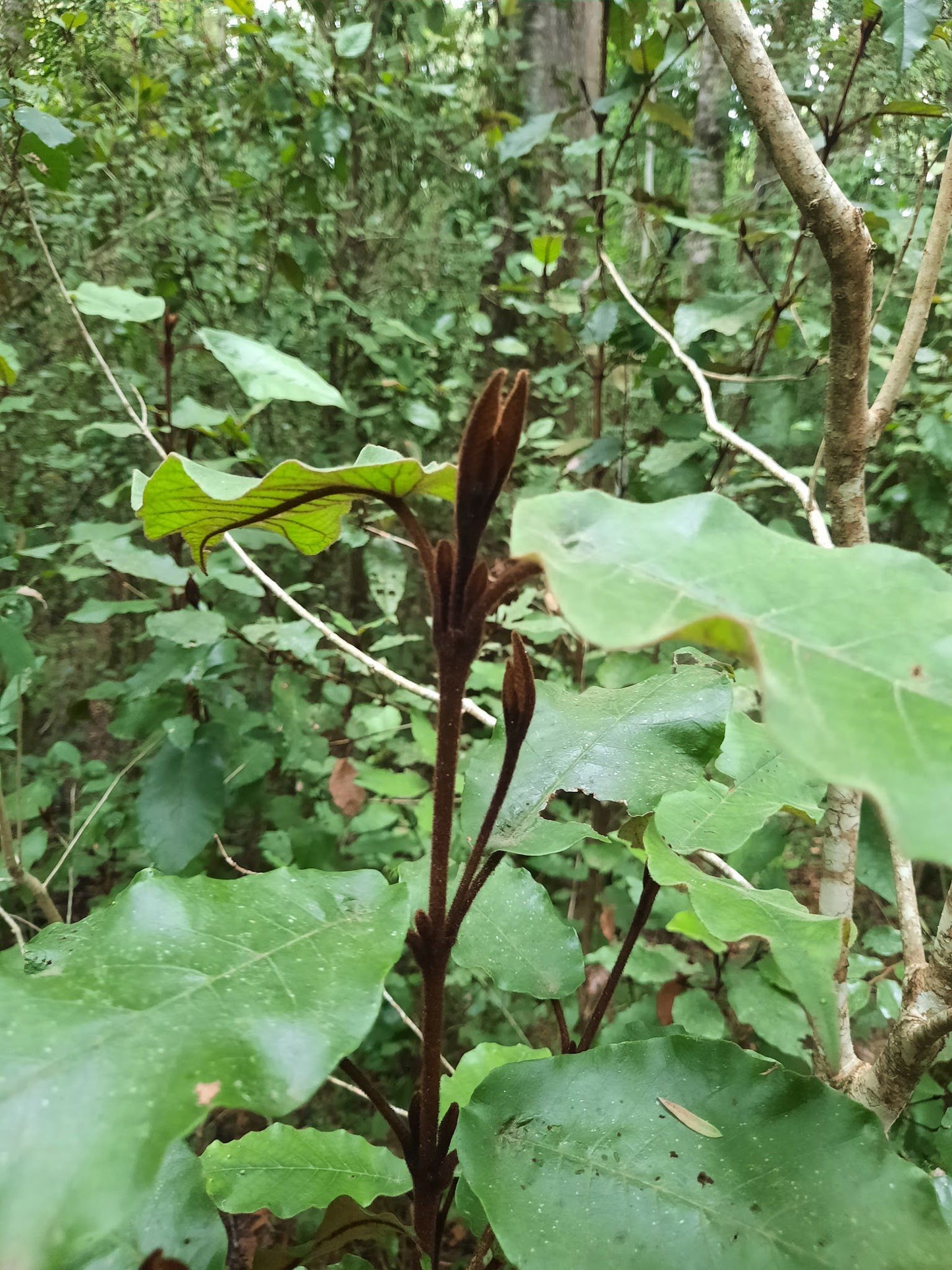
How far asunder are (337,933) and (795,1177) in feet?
0.84

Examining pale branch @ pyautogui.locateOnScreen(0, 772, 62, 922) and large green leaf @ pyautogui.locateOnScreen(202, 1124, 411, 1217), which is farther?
pale branch @ pyautogui.locateOnScreen(0, 772, 62, 922)

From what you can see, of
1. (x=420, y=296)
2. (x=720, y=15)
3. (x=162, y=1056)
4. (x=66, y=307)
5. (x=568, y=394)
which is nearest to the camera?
(x=162, y=1056)

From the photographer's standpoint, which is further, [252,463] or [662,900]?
[252,463]

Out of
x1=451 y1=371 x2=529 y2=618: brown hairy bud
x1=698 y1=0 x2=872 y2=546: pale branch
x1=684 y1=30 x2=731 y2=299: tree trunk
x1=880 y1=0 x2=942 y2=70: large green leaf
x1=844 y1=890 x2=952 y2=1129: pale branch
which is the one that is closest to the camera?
x1=451 y1=371 x2=529 y2=618: brown hairy bud

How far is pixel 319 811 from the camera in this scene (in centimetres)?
155

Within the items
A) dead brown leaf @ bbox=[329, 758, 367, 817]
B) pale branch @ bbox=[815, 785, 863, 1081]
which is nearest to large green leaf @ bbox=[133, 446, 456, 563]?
pale branch @ bbox=[815, 785, 863, 1081]

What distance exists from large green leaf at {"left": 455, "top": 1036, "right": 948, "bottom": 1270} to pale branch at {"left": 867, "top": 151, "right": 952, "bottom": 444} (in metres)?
0.58

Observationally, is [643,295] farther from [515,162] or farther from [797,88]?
[515,162]

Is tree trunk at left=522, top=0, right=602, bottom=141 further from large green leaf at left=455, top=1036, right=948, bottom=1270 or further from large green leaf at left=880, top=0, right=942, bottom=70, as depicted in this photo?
large green leaf at left=455, top=1036, right=948, bottom=1270

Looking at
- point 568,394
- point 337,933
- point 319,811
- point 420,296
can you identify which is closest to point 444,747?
point 337,933

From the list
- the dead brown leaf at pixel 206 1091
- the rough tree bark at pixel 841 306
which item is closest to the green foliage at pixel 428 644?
the dead brown leaf at pixel 206 1091

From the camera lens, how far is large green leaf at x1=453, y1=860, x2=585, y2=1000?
1.69ft

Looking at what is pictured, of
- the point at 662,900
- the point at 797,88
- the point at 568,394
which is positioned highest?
the point at 797,88

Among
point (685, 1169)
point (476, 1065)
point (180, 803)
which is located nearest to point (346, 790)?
point (180, 803)
